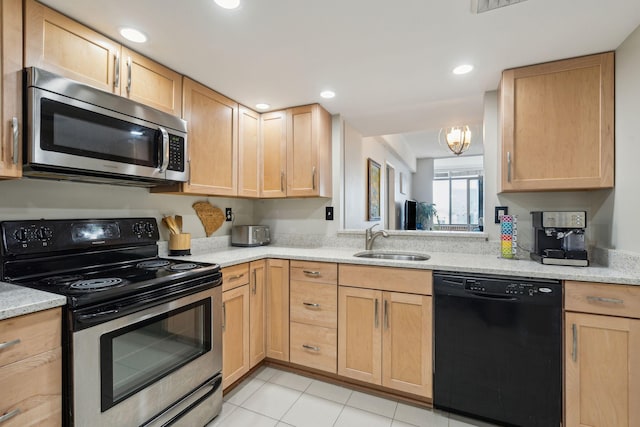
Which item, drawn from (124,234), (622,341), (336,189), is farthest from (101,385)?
(622,341)

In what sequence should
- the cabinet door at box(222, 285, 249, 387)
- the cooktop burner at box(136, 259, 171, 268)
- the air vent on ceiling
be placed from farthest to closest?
1. the cabinet door at box(222, 285, 249, 387)
2. the cooktop burner at box(136, 259, 171, 268)
3. the air vent on ceiling

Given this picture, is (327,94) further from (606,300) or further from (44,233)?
(606,300)

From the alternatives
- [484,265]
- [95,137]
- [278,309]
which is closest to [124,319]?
[95,137]

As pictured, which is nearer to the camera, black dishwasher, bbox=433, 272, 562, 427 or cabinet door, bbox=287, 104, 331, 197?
black dishwasher, bbox=433, 272, 562, 427

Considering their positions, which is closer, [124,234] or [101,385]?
[101,385]

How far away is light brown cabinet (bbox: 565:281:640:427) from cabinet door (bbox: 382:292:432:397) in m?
0.69

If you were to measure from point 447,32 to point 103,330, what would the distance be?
82.4 inches

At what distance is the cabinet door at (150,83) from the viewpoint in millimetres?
1695

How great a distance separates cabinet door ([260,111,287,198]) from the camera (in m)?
2.68

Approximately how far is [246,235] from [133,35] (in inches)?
64.0

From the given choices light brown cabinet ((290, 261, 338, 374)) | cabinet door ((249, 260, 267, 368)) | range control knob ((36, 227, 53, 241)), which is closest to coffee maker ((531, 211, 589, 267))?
light brown cabinet ((290, 261, 338, 374))

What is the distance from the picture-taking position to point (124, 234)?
6.14ft

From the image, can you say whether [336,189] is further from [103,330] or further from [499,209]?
[103,330]

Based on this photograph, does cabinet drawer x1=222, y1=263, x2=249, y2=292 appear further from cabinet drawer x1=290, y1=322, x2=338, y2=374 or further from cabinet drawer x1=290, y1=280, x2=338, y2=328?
cabinet drawer x1=290, y1=322, x2=338, y2=374
